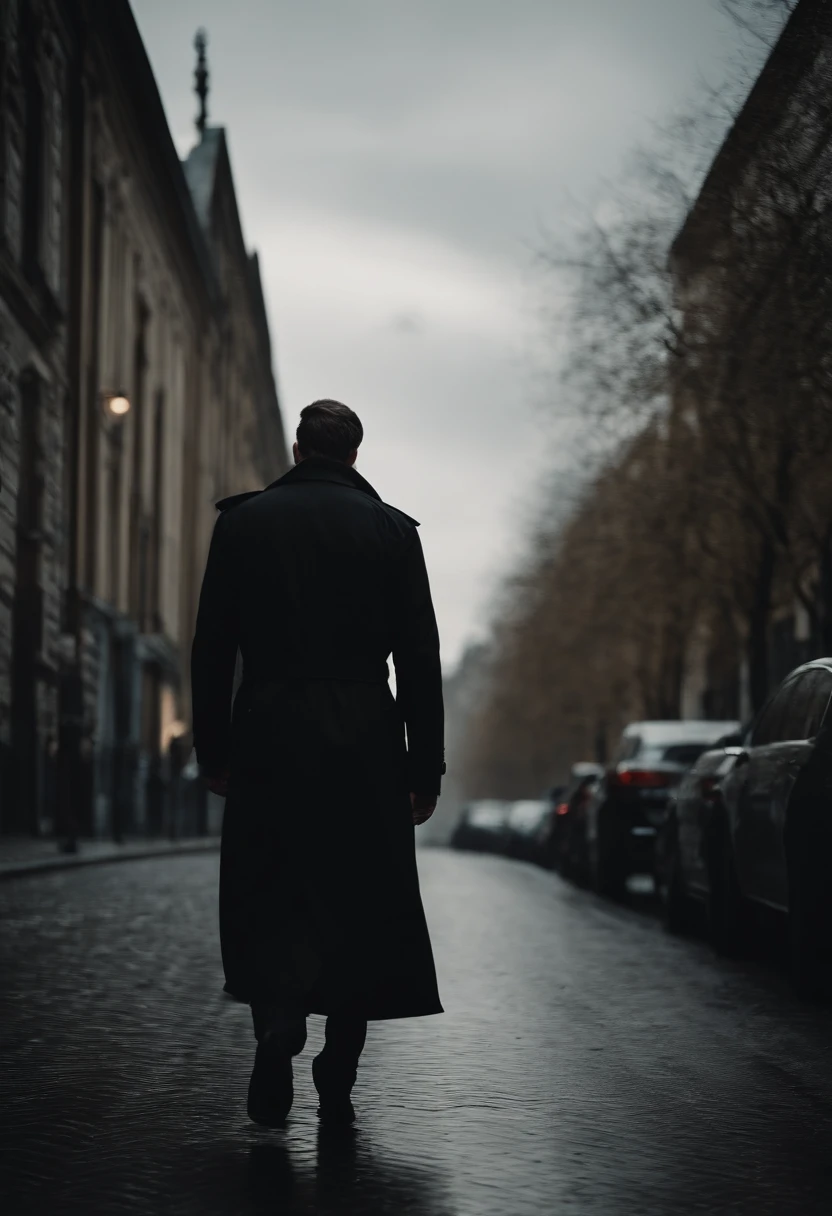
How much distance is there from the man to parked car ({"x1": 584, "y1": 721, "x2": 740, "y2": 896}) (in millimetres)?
13576

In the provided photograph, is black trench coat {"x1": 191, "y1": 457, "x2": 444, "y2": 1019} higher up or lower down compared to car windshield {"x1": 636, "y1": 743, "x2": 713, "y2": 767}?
lower down

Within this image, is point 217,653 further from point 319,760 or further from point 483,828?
point 483,828

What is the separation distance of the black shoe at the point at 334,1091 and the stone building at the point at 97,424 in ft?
65.4

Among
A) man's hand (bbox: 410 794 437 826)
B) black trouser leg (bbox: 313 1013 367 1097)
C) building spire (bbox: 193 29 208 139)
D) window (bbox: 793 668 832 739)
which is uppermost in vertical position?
building spire (bbox: 193 29 208 139)

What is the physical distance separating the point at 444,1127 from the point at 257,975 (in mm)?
884

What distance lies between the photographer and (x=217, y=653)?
5.72 meters

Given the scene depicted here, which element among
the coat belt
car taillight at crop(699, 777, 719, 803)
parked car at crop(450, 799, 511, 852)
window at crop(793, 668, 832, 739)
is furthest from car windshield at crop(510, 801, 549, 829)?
the coat belt

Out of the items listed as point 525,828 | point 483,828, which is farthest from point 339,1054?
point 483,828

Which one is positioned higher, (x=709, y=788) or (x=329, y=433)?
(x=329, y=433)

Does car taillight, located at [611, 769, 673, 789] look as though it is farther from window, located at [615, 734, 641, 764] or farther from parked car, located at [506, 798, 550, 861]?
parked car, located at [506, 798, 550, 861]

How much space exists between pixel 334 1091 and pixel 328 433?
1.86m

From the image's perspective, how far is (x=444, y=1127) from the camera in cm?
592

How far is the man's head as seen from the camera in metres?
5.95

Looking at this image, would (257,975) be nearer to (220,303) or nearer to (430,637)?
(430,637)
